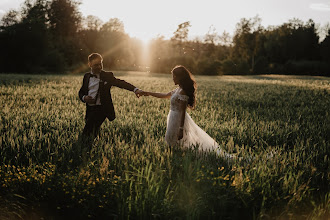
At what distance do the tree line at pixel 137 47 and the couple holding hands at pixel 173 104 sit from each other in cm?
3970

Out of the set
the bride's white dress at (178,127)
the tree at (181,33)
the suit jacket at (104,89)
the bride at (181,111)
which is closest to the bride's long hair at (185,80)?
the bride at (181,111)

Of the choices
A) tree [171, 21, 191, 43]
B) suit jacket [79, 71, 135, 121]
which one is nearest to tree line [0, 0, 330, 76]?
tree [171, 21, 191, 43]

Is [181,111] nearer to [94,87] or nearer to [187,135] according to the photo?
[187,135]

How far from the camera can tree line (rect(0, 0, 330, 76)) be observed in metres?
39.9

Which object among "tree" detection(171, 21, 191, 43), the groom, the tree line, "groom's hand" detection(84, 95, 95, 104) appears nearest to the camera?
"groom's hand" detection(84, 95, 95, 104)

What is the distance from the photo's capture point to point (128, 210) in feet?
9.27

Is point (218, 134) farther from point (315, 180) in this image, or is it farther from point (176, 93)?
point (315, 180)

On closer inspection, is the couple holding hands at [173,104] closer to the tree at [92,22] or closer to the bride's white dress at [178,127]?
the bride's white dress at [178,127]

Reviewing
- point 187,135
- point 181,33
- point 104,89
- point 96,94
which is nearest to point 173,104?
point 187,135

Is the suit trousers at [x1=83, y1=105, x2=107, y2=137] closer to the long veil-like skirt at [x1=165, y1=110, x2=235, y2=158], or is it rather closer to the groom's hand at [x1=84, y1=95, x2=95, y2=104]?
the groom's hand at [x1=84, y1=95, x2=95, y2=104]

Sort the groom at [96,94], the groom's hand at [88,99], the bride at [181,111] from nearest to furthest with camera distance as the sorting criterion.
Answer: the bride at [181,111]
the groom's hand at [88,99]
the groom at [96,94]

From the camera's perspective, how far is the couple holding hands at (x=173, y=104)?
4812 mm

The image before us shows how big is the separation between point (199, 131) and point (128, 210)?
269 centimetres

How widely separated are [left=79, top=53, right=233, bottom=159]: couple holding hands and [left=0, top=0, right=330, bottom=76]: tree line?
39700 millimetres
